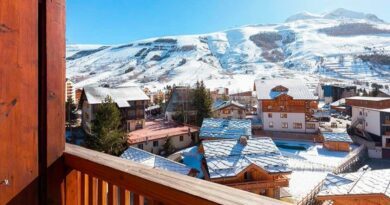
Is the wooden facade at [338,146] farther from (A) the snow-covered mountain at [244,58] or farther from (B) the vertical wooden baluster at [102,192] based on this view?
(A) the snow-covered mountain at [244,58]

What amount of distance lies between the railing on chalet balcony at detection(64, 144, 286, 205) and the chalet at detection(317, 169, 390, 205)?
23.2 ft

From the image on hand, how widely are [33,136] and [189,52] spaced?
293 feet

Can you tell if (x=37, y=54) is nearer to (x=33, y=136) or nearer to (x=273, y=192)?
(x=33, y=136)

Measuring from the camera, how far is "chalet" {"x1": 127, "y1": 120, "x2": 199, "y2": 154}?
596 inches

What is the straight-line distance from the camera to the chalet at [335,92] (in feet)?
112

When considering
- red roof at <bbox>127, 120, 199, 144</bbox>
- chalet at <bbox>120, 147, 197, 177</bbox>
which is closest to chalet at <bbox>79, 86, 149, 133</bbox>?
red roof at <bbox>127, 120, 199, 144</bbox>

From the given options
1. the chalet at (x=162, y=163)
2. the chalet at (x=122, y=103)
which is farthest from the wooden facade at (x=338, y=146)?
the chalet at (x=122, y=103)

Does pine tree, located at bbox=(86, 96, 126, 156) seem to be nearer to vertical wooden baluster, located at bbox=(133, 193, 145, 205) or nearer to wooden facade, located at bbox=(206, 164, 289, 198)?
wooden facade, located at bbox=(206, 164, 289, 198)

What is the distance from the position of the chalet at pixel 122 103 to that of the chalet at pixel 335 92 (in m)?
25.8

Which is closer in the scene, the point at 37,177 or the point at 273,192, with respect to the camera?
the point at 37,177

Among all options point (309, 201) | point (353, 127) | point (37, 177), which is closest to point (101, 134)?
point (309, 201)

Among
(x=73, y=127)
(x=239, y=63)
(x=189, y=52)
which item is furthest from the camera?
(x=189, y=52)

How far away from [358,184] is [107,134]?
9.28 metres

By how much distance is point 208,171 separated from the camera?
30.9ft
